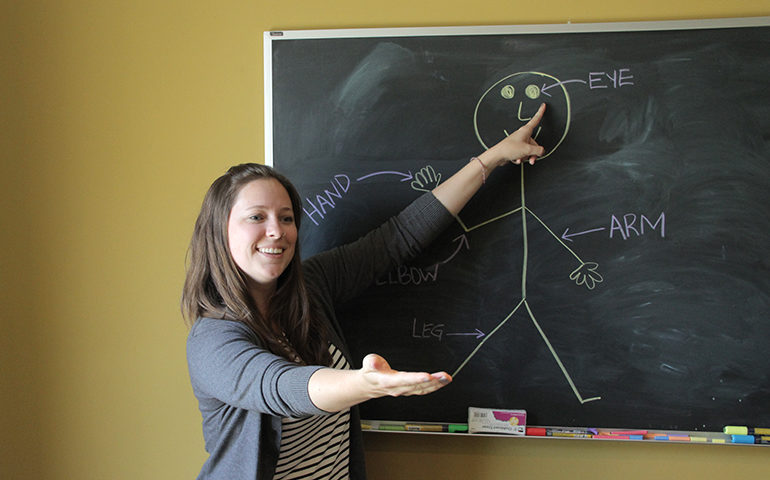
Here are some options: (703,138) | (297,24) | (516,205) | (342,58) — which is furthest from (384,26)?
(703,138)

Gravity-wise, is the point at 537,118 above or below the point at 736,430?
above

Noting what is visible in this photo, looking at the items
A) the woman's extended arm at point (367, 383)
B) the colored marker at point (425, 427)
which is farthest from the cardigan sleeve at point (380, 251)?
the woman's extended arm at point (367, 383)

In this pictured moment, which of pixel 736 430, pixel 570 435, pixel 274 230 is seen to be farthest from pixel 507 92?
pixel 736 430

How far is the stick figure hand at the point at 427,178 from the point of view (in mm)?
1666

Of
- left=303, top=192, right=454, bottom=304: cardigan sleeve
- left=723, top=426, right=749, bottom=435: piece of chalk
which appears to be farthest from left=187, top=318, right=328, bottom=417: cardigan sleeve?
left=723, top=426, right=749, bottom=435: piece of chalk

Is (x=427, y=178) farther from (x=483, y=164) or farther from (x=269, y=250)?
(x=269, y=250)

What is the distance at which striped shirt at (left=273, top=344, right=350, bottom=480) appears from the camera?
1318mm

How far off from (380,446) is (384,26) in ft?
4.45

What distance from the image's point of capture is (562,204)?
165 cm

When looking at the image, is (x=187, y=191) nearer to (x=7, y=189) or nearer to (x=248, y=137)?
(x=248, y=137)

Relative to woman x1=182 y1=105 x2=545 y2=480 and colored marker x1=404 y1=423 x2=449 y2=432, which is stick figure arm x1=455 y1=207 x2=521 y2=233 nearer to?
woman x1=182 y1=105 x2=545 y2=480

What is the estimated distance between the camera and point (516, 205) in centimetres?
166

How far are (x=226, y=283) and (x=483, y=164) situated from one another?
0.80 meters

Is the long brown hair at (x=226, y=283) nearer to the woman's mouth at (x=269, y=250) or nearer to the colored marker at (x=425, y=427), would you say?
the woman's mouth at (x=269, y=250)
